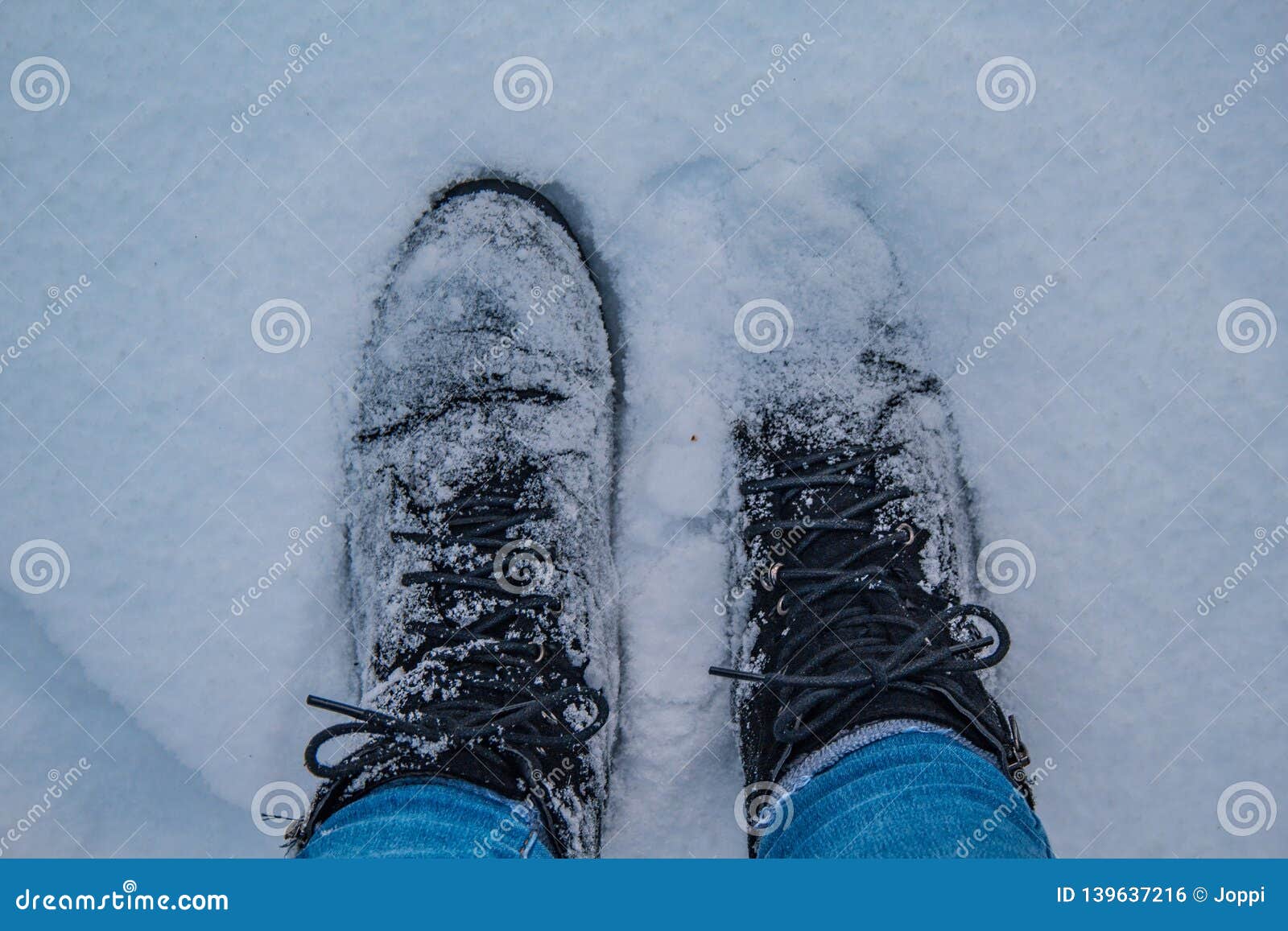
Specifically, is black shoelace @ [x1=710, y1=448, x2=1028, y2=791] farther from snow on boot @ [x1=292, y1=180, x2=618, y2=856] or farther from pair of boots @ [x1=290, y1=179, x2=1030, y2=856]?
snow on boot @ [x1=292, y1=180, x2=618, y2=856]

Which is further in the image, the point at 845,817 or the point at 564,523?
the point at 564,523

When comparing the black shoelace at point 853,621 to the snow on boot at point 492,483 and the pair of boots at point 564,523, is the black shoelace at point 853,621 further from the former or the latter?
the snow on boot at point 492,483

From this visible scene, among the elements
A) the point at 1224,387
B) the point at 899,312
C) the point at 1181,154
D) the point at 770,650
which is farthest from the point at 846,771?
the point at 1181,154

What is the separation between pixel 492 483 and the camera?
3.58 feet

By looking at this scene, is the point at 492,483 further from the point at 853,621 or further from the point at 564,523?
the point at 853,621

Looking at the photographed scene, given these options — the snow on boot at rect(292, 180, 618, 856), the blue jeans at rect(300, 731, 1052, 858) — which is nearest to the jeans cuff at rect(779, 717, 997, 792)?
the blue jeans at rect(300, 731, 1052, 858)

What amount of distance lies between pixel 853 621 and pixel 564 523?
0.38 meters

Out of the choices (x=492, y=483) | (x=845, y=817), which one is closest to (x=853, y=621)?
(x=845, y=817)

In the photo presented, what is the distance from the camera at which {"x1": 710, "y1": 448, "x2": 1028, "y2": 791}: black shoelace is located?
909 mm

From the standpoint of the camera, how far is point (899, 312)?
1133mm

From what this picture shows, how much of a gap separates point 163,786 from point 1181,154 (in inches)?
66.0

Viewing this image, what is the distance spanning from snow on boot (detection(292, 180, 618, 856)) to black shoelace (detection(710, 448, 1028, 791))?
0.21 m

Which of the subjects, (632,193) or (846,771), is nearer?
(846,771)

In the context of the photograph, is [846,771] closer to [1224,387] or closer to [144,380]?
[1224,387]
